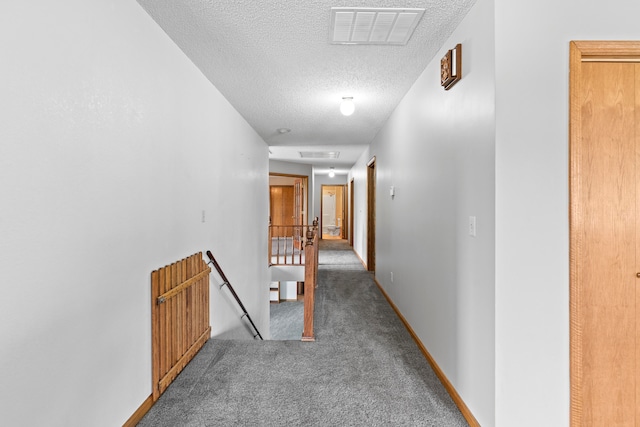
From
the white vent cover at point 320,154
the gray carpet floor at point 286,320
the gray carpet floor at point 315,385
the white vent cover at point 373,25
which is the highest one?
the white vent cover at point 320,154

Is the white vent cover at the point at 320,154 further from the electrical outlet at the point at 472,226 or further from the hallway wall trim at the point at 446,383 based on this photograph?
the electrical outlet at the point at 472,226

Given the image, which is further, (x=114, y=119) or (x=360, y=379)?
(x=360, y=379)

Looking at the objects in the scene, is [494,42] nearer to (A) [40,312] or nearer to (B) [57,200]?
(B) [57,200]

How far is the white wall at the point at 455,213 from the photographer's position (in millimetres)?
1709

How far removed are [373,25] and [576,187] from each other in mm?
1486

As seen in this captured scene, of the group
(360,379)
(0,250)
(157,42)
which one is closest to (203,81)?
(157,42)

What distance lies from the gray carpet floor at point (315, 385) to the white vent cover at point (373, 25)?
2.39m

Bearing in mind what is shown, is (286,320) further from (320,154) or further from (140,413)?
(140,413)

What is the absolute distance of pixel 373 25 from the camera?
2039 millimetres

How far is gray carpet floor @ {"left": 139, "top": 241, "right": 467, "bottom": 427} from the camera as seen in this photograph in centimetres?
190

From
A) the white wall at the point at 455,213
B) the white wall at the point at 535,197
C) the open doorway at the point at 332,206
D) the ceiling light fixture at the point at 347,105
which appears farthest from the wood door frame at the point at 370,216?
the open doorway at the point at 332,206

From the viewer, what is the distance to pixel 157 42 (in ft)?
6.73

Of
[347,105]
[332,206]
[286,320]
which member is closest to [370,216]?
[347,105]

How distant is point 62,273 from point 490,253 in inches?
78.0
